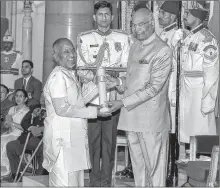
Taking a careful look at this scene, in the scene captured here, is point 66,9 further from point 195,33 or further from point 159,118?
point 159,118

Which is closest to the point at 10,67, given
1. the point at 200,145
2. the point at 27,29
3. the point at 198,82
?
the point at 27,29

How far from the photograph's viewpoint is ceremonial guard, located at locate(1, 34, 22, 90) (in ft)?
38.8

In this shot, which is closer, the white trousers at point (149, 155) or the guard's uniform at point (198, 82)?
the white trousers at point (149, 155)

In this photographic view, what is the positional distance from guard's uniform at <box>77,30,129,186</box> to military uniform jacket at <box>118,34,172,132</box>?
3.00 feet

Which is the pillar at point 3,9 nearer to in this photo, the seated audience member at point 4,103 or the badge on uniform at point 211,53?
the seated audience member at point 4,103

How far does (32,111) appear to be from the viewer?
28.3 ft

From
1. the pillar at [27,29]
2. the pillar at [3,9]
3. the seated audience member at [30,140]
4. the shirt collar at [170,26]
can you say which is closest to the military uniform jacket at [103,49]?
→ the shirt collar at [170,26]

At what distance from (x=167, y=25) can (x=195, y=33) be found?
432mm

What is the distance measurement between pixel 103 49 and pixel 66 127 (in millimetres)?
1452

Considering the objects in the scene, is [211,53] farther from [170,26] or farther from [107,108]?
[107,108]

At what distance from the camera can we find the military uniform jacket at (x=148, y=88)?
5.02 m

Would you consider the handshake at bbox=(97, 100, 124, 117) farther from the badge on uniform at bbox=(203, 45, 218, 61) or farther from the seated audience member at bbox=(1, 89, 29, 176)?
the seated audience member at bbox=(1, 89, 29, 176)

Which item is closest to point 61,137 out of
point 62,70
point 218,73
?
point 62,70

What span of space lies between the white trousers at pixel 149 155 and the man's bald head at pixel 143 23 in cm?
71
